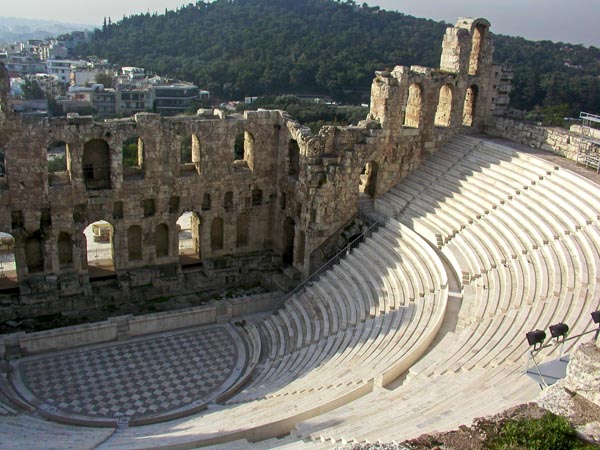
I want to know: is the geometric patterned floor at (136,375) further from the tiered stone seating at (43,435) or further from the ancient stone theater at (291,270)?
the tiered stone seating at (43,435)

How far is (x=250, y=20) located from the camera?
130875 mm

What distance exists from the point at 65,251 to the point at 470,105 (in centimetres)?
2113

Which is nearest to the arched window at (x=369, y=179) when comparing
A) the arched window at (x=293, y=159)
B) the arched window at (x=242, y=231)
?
the arched window at (x=293, y=159)

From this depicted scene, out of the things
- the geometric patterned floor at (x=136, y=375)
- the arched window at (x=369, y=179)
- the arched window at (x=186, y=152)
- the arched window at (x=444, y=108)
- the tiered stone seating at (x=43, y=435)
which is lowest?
the geometric patterned floor at (x=136, y=375)

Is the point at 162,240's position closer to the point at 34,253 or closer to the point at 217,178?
the point at 217,178

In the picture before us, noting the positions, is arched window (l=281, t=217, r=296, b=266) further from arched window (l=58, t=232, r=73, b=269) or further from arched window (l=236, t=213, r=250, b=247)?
arched window (l=58, t=232, r=73, b=269)

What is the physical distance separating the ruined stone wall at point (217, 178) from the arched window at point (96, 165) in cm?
4

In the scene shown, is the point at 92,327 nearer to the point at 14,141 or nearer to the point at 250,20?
the point at 14,141

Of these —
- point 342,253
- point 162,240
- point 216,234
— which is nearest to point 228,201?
point 216,234

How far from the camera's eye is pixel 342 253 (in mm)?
29750

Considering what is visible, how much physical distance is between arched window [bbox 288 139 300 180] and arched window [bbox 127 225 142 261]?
7539mm

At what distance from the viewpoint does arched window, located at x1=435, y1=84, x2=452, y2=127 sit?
3256cm

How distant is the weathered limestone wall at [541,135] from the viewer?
28859 mm

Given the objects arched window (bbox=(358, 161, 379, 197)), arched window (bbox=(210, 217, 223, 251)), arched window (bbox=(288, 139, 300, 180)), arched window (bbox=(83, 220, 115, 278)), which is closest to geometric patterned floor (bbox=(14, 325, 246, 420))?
arched window (bbox=(83, 220, 115, 278))
